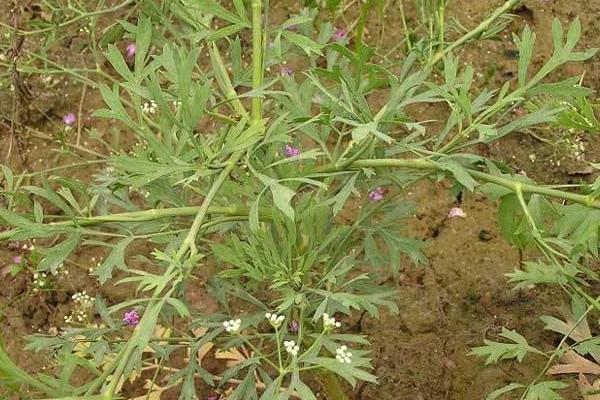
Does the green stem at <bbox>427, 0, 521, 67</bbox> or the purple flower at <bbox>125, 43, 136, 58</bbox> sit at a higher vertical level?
the green stem at <bbox>427, 0, 521, 67</bbox>

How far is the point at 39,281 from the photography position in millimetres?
2617

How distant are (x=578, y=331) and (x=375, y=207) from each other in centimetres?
67

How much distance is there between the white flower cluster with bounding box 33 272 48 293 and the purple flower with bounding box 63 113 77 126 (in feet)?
2.08

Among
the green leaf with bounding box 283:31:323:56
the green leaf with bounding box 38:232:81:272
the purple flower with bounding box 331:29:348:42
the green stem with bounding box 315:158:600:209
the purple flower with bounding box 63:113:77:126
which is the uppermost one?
the green leaf with bounding box 283:31:323:56

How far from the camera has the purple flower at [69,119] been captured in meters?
2.99

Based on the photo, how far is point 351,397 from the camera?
7.64ft

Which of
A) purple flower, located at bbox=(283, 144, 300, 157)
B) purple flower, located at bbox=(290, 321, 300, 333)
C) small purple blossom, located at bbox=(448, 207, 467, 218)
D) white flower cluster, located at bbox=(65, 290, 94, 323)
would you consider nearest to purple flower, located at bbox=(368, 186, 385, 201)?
small purple blossom, located at bbox=(448, 207, 467, 218)

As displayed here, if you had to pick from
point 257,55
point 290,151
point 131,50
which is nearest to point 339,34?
point 131,50

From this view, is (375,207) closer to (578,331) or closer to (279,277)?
(279,277)

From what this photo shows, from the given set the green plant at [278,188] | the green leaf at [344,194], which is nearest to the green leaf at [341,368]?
the green plant at [278,188]

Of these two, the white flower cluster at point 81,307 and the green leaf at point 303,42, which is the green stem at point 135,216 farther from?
the white flower cluster at point 81,307

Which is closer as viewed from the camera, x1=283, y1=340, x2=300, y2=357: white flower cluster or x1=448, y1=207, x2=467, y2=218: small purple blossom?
x1=283, y1=340, x2=300, y2=357: white flower cluster

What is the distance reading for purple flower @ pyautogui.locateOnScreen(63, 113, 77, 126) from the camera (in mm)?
2990

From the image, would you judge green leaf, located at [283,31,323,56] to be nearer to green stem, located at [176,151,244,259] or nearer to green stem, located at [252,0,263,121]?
green stem, located at [252,0,263,121]
